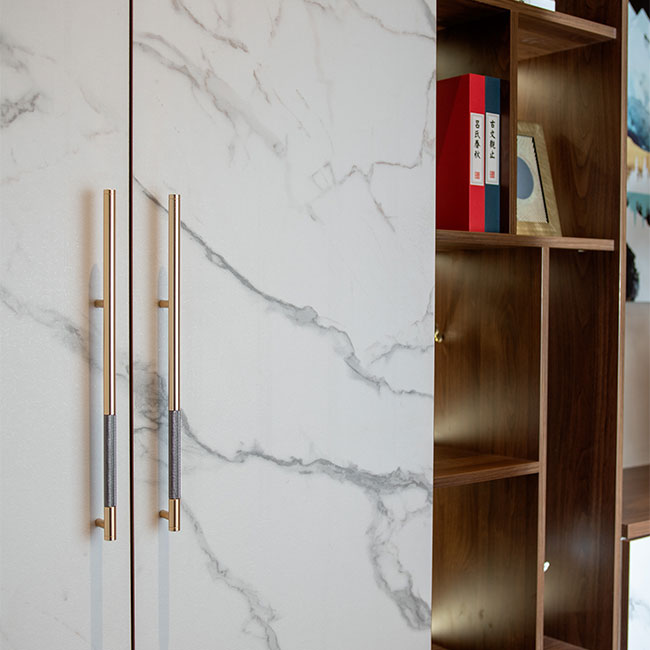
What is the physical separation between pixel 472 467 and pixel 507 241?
43 centimetres

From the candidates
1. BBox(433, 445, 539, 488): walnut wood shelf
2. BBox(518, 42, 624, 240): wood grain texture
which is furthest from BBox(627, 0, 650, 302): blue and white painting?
BBox(433, 445, 539, 488): walnut wood shelf

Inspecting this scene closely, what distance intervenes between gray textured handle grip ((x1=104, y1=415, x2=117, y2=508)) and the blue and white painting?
5.52 ft

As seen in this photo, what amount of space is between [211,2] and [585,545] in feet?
4.57

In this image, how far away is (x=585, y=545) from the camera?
1919 mm

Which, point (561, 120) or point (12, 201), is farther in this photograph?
point (561, 120)

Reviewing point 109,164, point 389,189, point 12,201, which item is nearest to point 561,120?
point 389,189

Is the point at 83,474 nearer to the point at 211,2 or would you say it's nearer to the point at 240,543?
the point at 240,543

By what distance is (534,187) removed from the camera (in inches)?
75.7

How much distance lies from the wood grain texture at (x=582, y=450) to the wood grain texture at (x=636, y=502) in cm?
5

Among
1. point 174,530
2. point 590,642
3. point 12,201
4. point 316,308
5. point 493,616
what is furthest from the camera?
point 590,642

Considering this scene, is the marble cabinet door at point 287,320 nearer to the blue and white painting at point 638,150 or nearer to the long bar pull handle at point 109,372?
the long bar pull handle at point 109,372

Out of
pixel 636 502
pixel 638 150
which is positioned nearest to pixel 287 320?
pixel 636 502

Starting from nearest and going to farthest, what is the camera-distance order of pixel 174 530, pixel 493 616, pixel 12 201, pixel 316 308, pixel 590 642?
pixel 12 201 < pixel 174 530 < pixel 316 308 < pixel 493 616 < pixel 590 642

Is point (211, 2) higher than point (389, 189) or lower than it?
higher
